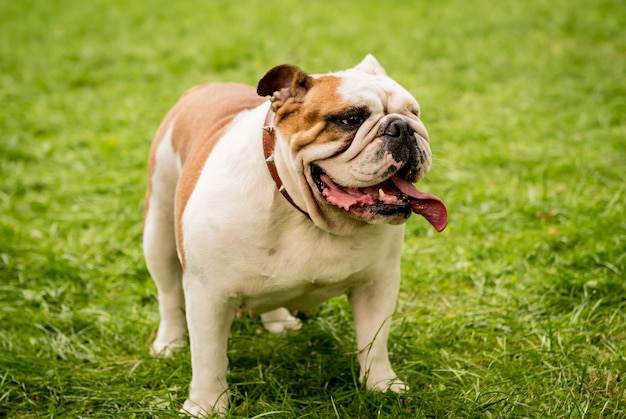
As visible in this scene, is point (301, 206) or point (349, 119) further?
point (301, 206)

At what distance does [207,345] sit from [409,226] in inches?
94.9

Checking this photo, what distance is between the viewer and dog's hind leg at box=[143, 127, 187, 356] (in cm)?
413

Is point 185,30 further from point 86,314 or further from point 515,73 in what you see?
point 86,314

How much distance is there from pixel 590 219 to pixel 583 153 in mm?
1417

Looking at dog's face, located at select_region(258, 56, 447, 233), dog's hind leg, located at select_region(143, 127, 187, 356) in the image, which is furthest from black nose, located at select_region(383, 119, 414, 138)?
dog's hind leg, located at select_region(143, 127, 187, 356)

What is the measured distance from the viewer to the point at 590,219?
17.3 feet

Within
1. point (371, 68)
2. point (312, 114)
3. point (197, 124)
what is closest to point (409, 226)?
point (197, 124)

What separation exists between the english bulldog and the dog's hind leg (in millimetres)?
360

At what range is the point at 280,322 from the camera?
173 inches

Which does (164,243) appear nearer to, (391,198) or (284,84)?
(284,84)

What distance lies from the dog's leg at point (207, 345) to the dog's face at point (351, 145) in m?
0.64

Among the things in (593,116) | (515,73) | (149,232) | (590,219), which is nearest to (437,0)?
(515,73)

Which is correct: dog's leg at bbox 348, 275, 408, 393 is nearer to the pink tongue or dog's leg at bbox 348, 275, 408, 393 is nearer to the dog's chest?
the dog's chest

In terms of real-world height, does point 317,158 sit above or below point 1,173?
above
